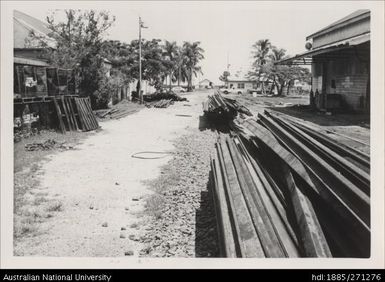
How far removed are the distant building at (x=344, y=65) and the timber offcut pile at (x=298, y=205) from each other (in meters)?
10.8

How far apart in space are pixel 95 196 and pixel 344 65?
1666 cm

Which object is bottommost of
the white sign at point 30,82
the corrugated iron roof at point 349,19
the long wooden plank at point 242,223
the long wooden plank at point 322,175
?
the long wooden plank at point 242,223

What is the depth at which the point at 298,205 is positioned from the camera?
345 cm

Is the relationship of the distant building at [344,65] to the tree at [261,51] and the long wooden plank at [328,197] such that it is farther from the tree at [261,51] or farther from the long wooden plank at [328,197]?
the tree at [261,51]

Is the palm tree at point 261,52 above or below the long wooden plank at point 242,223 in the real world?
above

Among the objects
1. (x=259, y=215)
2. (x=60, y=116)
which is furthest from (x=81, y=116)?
(x=259, y=215)

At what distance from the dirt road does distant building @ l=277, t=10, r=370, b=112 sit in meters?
10.0

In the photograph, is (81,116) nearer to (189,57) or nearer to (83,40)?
(83,40)

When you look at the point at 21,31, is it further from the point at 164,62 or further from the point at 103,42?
the point at 164,62

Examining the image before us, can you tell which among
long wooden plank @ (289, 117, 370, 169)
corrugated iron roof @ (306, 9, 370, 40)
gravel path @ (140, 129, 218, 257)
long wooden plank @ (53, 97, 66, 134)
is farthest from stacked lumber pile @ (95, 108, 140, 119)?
corrugated iron roof @ (306, 9, 370, 40)

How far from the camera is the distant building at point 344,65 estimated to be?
15625 millimetres

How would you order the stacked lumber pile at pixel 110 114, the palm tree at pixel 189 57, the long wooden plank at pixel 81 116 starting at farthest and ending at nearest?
the palm tree at pixel 189 57 → the stacked lumber pile at pixel 110 114 → the long wooden plank at pixel 81 116

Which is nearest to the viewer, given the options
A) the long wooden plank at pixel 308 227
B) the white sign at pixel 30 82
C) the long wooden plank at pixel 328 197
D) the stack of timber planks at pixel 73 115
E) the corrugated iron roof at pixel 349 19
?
the long wooden plank at pixel 308 227

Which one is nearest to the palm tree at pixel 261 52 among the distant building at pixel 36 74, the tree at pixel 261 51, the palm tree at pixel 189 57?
the tree at pixel 261 51
